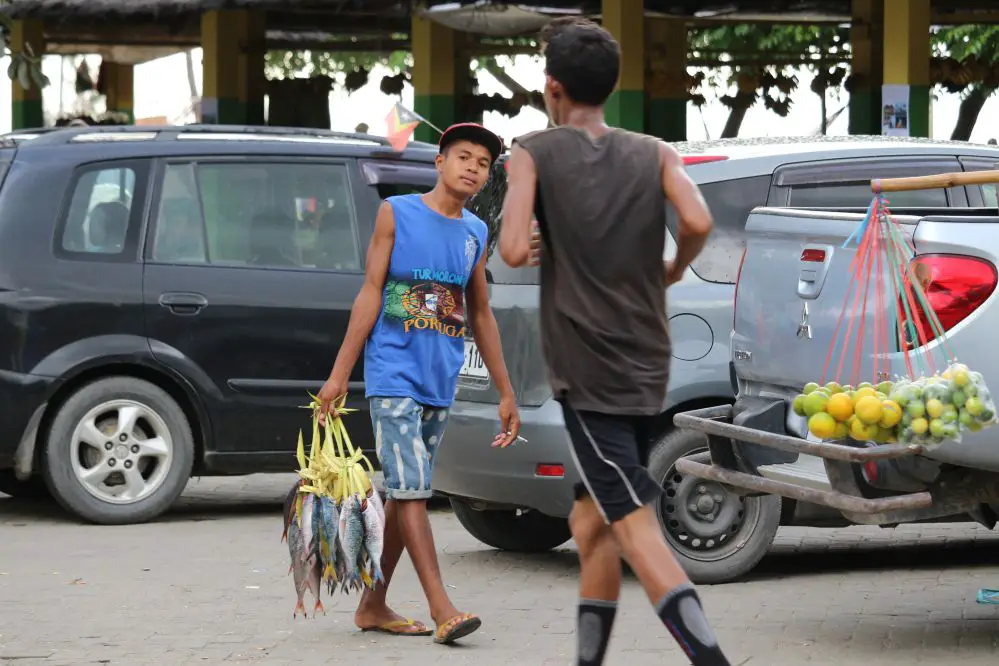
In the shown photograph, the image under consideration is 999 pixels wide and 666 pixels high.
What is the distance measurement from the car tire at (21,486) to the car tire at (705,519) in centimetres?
447

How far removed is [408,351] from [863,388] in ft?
5.68

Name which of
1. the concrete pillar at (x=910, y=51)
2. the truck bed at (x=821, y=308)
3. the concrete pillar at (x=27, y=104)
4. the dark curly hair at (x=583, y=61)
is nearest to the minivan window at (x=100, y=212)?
the truck bed at (x=821, y=308)

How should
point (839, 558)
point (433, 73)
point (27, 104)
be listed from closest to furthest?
point (839, 558) < point (433, 73) < point (27, 104)

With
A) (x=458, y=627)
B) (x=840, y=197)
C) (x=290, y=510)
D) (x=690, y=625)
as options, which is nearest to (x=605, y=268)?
(x=690, y=625)

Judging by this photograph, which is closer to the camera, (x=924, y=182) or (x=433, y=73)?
(x=924, y=182)

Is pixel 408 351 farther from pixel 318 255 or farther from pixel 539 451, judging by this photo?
pixel 318 255

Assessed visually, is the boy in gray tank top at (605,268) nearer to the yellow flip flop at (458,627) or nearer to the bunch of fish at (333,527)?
the yellow flip flop at (458,627)

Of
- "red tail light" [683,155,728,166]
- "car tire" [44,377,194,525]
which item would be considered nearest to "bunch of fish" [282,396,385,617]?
"red tail light" [683,155,728,166]

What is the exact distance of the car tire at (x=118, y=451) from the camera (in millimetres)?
9883

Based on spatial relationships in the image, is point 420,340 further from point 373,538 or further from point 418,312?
point 373,538

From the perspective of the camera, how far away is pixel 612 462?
5.26 meters

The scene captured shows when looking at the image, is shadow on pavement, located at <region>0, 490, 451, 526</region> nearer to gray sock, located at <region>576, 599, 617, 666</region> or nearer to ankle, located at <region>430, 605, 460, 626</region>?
ankle, located at <region>430, 605, 460, 626</region>

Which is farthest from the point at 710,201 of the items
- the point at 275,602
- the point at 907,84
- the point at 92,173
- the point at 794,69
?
the point at 794,69

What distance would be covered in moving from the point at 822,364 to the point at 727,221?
68.3 inches
